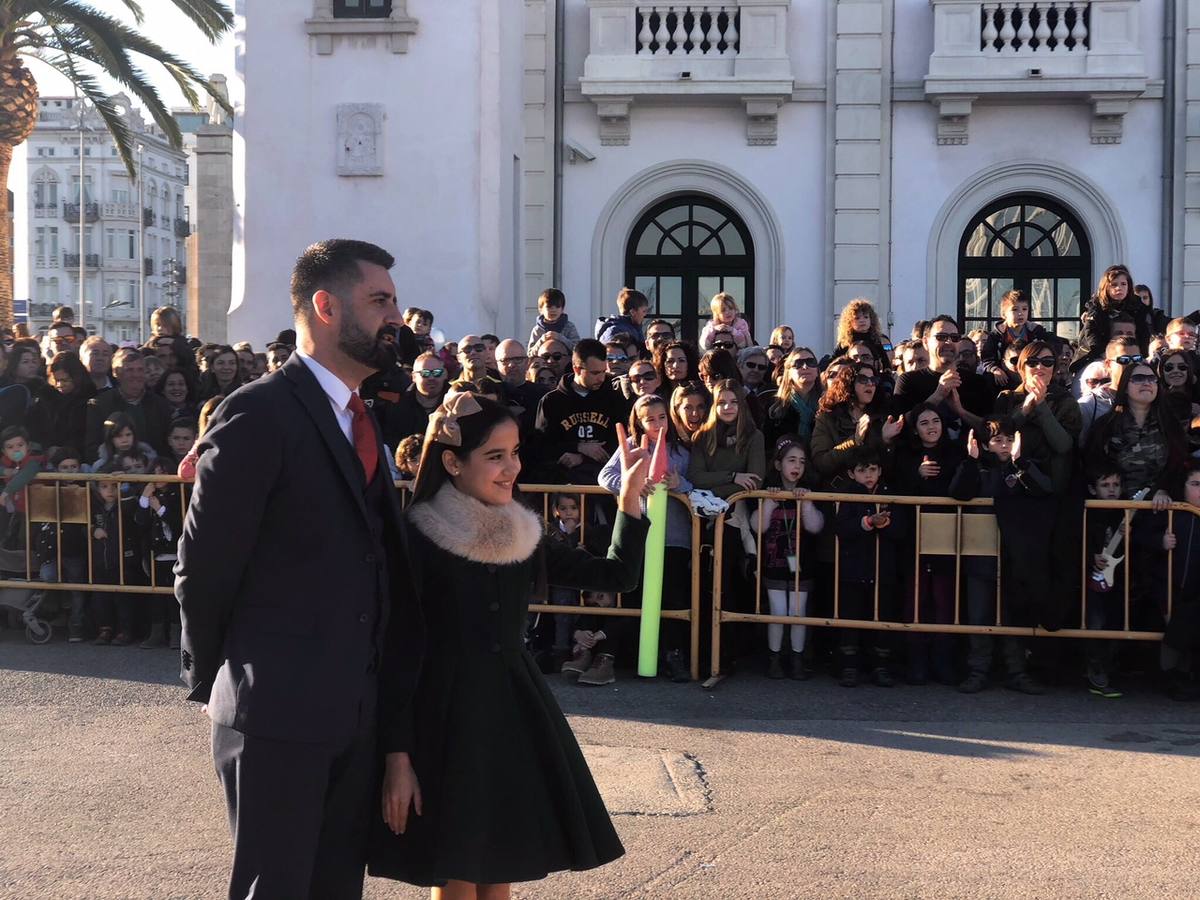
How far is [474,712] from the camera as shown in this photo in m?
3.95

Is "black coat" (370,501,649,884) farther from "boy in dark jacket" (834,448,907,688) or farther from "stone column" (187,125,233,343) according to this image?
"stone column" (187,125,233,343)

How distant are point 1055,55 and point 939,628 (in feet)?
36.1

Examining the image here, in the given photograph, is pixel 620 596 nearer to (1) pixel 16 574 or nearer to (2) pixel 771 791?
(2) pixel 771 791

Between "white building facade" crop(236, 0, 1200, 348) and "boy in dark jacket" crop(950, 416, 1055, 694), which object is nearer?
"boy in dark jacket" crop(950, 416, 1055, 694)

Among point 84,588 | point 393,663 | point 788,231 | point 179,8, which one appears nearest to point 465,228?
point 788,231

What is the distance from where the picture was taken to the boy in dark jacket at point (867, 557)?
8727mm

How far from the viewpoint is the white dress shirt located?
361 cm

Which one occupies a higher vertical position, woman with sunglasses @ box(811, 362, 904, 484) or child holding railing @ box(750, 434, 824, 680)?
woman with sunglasses @ box(811, 362, 904, 484)

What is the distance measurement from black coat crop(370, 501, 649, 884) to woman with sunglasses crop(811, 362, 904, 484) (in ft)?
16.6

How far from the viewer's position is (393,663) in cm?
374

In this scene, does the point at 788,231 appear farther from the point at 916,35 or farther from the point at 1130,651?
the point at 1130,651

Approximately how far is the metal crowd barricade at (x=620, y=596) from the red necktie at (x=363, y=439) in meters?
5.10

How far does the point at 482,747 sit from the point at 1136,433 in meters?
5.88

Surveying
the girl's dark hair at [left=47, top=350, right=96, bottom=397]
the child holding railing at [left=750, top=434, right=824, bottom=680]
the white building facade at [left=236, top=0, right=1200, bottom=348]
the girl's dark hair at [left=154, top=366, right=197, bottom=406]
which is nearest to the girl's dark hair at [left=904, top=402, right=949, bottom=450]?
the child holding railing at [left=750, top=434, right=824, bottom=680]
